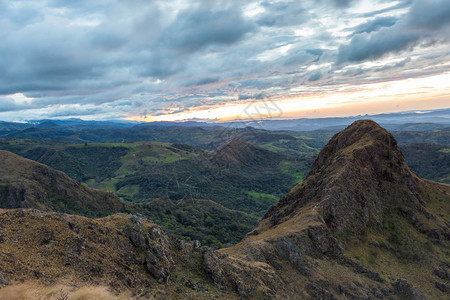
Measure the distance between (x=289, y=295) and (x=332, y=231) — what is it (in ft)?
59.4

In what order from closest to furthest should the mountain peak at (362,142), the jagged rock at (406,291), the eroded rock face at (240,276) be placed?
the eroded rock face at (240,276) → the jagged rock at (406,291) → the mountain peak at (362,142)

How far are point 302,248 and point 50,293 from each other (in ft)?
121

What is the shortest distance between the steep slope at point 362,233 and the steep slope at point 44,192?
98093 mm

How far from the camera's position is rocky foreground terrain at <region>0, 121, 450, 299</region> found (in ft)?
76.7

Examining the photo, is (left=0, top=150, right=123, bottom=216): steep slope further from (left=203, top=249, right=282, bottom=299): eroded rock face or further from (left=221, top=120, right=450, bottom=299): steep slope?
(left=203, top=249, right=282, bottom=299): eroded rock face

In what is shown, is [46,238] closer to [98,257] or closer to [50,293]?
[98,257]

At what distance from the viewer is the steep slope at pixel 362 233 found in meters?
39.4

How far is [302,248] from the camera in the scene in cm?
4200

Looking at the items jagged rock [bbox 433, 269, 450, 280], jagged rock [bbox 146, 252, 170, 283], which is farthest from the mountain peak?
jagged rock [bbox 146, 252, 170, 283]

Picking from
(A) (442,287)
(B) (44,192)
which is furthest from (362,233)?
(B) (44,192)

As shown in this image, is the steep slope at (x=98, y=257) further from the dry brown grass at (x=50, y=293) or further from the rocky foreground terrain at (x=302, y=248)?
the dry brown grass at (x=50, y=293)

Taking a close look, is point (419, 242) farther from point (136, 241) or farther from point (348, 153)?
point (136, 241)

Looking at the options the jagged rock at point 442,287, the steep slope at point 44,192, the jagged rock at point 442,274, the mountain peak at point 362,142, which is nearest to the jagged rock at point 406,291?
the jagged rock at point 442,287

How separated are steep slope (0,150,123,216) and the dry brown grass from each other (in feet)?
353
